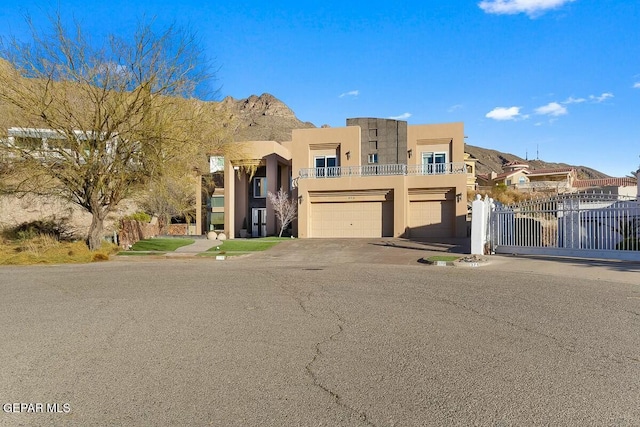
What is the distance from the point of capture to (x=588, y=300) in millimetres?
9086

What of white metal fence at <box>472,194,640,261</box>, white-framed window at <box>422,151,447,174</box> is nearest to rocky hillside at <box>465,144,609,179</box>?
white-framed window at <box>422,151,447,174</box>

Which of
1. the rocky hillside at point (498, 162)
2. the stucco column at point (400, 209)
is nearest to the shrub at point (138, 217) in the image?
the stucco column at point (400, 209)

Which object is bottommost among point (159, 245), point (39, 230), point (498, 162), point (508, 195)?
point (159, 245)

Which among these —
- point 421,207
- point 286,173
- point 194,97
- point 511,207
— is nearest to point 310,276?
point 511,207

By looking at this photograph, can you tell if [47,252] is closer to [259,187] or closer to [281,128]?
[259,187]

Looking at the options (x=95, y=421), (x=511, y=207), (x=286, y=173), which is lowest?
(x=95, y=421)

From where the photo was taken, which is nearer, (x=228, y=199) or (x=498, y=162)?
(x=228, y=199)

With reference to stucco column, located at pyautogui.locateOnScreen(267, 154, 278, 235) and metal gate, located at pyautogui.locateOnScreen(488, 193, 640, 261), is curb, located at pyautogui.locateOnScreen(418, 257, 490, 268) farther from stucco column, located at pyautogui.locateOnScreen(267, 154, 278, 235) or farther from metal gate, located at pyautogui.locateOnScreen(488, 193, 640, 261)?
stucco column, located at pyautogui.locateOnScreen(267, 154, 278, 235)

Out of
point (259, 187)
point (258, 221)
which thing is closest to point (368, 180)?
point (259, 187)

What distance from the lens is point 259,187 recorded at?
38.0 meters

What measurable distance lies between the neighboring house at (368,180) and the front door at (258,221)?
0.52m

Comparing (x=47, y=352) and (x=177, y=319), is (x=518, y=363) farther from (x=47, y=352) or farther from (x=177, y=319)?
(x=47, y=352)

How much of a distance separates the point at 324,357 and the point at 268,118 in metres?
155

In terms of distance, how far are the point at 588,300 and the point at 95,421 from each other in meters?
8.57
